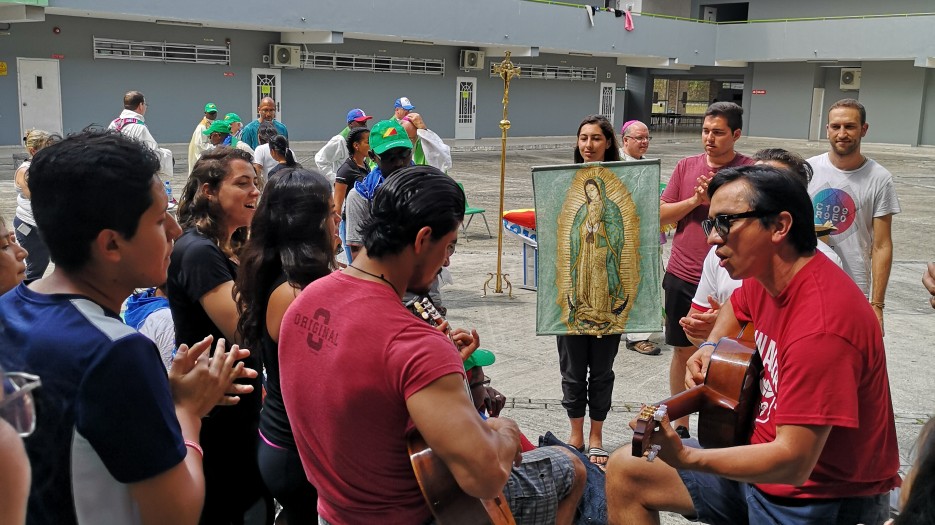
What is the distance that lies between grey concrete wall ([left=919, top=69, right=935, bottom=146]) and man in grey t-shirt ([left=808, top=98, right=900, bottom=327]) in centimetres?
3421

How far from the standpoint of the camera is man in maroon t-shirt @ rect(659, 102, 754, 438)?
16.5 feet

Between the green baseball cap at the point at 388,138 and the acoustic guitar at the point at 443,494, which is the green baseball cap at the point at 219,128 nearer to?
the green baseball cap at the point at 388,138

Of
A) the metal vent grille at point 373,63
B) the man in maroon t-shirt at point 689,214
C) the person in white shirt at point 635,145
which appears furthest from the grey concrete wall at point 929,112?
the man in maroon t-shirt at point 689,214

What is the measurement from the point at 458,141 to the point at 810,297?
29756 millimetres

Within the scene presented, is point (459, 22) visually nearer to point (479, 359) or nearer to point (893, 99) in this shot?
point (893, 99)

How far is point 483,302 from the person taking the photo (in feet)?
27.8

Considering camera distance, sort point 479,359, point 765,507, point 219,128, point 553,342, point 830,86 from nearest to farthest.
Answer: point 765,507 < point 479,359 < point 553,342 < point 219,128 < point 830,86

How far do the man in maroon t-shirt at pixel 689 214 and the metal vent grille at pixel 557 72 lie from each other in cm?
2815

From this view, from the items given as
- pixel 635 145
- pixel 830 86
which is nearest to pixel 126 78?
pixel 635 145

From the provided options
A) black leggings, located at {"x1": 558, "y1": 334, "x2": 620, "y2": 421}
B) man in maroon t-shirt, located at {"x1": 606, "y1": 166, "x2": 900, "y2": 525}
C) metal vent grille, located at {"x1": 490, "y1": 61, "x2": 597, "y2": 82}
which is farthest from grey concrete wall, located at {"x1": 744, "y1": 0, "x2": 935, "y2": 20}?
man in maroon t-shirt, located at {"x1": 606, "y1": 166, "x2": 900, "y2": 525}

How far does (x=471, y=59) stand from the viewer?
3161 cm

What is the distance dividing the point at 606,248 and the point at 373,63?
2545 centimetres

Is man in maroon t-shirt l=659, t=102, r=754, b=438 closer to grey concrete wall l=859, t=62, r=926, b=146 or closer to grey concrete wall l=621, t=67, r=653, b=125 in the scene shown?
grey concrete wall l=859, t=62, r=926, b=146

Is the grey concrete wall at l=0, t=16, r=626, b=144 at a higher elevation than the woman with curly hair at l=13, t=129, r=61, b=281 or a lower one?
higher
